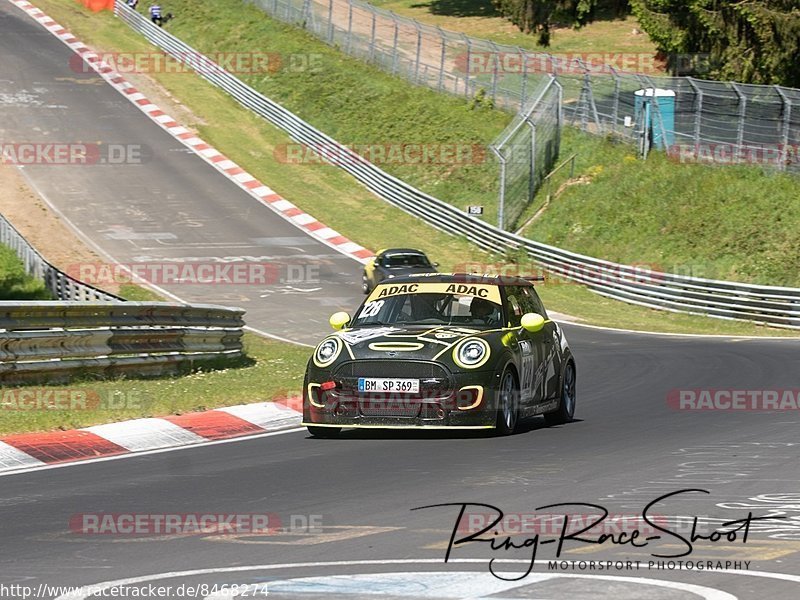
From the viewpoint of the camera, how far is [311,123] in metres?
50.2

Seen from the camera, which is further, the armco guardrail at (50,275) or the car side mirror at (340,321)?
the armco guardrail at (50,275)

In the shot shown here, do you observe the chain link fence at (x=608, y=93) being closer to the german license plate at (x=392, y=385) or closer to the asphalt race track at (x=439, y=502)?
the asphalt race track at (x=439, y=502)

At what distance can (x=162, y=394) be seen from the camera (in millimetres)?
15008

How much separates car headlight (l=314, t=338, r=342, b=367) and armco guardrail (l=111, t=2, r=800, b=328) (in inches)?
750

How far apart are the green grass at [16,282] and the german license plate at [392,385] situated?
1558cm

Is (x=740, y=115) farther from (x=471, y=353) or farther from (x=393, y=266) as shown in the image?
(x=471, y=353)

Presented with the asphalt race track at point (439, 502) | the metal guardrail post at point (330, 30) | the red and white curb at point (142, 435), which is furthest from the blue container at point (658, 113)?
the red and white curb at point (142, 435)

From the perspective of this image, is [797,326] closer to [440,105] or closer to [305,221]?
[305,221]

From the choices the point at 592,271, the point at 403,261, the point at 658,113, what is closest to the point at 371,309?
the point at 403,261

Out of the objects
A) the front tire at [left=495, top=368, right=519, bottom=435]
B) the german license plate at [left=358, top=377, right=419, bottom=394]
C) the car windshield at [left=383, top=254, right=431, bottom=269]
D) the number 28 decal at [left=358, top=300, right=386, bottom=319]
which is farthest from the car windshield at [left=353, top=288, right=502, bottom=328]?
the car windshield at [left=383, top=254, right=431, bottom=269]

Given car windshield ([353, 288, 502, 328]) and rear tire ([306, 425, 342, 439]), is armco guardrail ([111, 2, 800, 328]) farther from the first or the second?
rear tire ([306, 425, 342, 439])

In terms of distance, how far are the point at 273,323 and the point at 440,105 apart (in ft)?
76.7

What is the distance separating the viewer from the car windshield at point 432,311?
1315 cm

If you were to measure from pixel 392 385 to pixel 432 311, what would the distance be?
1.31 meters
